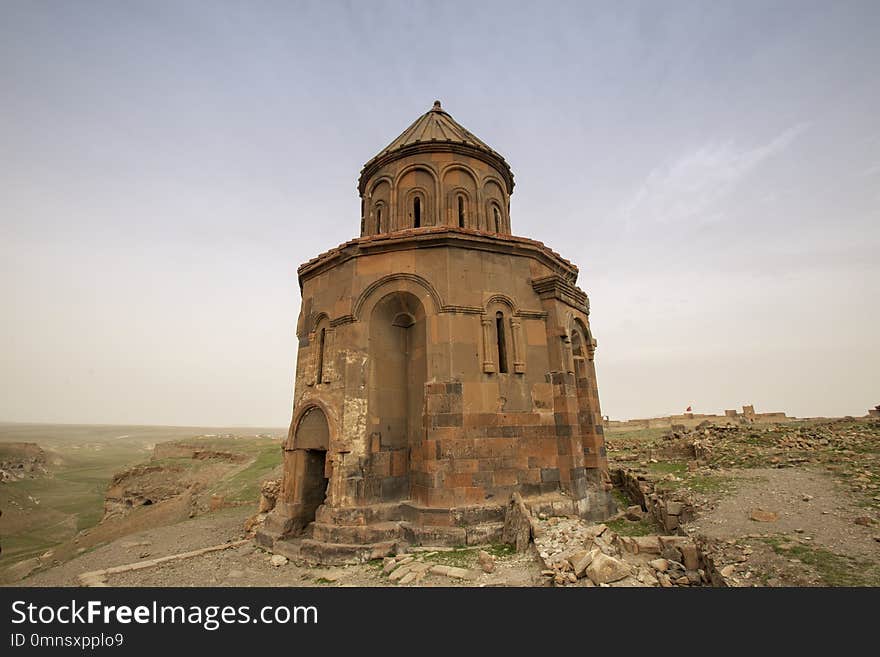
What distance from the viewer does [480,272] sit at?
8867mm

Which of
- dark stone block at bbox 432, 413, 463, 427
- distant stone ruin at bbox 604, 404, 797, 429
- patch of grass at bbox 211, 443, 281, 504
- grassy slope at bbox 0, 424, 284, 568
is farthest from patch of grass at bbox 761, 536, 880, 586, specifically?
distant stone ruin at bbox 604, 404, 797, 429

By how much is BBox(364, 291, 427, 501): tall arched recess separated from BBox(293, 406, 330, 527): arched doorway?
3.77 feet

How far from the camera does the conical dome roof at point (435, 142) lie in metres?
11.3

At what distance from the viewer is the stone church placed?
764cm

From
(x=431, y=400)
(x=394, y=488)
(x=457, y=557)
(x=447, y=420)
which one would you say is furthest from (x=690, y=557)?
(x=394, y=488)

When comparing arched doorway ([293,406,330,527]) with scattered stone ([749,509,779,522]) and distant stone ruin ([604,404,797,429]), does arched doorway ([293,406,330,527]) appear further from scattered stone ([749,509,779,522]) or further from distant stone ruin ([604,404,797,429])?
distant stone ruin ([604,404,797,429])

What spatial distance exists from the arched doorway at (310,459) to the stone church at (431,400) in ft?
0.10

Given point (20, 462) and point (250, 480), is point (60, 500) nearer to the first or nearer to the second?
point (20, 462)

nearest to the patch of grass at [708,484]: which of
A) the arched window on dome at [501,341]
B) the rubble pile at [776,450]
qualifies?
the rubble pile at [776,450]

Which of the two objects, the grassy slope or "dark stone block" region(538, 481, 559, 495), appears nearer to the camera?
"dark stone block" region(538, 481, 559, 495)

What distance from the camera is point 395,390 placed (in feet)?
29.1

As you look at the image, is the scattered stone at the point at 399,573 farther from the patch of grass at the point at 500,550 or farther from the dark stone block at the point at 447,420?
the dark stone block at the point at 447,420

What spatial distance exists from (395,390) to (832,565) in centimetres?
683
